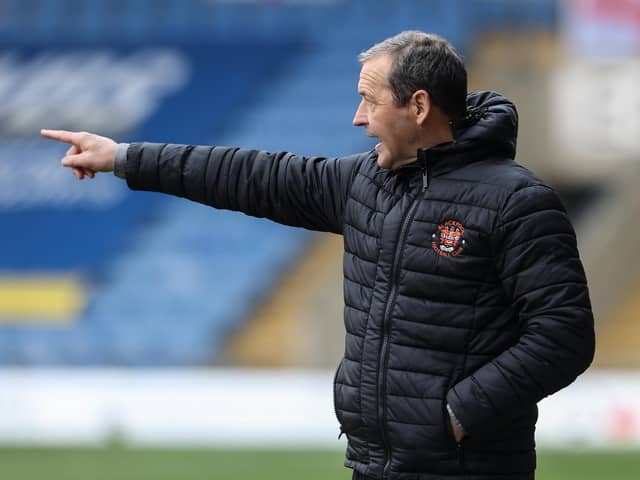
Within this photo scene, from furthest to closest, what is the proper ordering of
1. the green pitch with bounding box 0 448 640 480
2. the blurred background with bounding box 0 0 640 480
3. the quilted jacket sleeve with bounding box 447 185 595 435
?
the blurred background with bounding box 0 0 640 480 < the green pitch with bounding box 0 448 640 480 < the quilted jacket sleeve with bounding box 447 185 595 435

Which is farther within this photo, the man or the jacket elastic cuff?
the jacket elastic cuff

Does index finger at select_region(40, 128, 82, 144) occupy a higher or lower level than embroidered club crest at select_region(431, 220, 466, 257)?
higher

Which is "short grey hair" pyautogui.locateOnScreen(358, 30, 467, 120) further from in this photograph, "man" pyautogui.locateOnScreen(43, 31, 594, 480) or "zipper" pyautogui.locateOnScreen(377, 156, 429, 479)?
"zipper" pyautogui.locateOnScreen(377, 156, 429, 479)

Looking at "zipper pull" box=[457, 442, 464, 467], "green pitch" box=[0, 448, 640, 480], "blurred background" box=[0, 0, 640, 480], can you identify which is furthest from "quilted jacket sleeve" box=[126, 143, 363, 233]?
"blurred background" box=[0, 0, 640, 480]

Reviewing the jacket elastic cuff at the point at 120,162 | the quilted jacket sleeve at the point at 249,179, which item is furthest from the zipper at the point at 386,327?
the jacket elastic cuff at the point at 120,162

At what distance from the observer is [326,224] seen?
285 centimetres

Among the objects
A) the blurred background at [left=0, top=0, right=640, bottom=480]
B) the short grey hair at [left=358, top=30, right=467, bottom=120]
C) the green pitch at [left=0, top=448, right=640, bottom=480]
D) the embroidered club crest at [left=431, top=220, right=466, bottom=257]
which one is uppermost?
the blurred background at [left=0, top=0, right=640, bottom=480]

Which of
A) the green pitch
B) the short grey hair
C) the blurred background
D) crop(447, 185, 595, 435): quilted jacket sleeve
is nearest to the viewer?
crop(447, 185, 595, 435): quilted jacket sleeve

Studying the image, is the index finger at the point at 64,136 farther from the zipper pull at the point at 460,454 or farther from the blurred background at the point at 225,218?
the blurred background at the point at 225,218

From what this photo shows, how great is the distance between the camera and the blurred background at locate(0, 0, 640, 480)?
9.65 meters

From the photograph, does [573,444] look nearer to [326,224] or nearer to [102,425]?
[102,425]

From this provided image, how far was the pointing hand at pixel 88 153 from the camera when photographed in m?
2.84

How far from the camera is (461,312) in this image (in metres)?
2.50

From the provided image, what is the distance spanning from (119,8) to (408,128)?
35.2 feet
